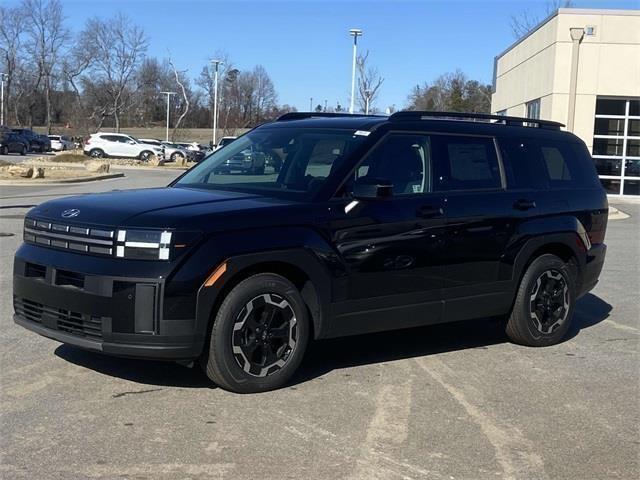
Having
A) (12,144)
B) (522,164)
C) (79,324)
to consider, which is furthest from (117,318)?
(12,144)

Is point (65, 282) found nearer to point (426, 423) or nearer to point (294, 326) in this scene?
point (294, 326)

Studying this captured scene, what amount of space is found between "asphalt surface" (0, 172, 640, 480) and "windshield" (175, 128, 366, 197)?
A: 4.75ft

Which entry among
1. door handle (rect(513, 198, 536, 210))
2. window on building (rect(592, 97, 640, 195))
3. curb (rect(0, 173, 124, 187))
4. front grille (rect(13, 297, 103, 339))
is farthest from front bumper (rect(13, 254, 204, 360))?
window on building (rect(592, 97, 640, 195))

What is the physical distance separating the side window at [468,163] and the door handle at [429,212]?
21 cm

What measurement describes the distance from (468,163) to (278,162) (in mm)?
1579

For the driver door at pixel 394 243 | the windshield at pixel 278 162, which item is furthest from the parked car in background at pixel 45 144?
the driver door at pixel 394 243

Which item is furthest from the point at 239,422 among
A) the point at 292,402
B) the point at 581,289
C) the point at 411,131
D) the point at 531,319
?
the point at 581,289

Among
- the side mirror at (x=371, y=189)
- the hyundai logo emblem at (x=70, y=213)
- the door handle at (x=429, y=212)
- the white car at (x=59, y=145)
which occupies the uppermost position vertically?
the white car at (x=59, y=145)

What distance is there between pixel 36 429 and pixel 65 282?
99cm

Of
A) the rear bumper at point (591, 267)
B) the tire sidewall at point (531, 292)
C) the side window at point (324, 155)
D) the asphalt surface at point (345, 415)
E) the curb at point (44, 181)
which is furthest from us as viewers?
the curb at point (44, 181)

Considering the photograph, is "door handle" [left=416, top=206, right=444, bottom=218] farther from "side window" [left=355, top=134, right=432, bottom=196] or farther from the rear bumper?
the rear bumper

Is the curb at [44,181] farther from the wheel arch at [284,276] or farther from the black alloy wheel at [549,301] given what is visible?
the wheel arch at [284,276]

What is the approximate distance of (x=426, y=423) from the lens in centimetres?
480

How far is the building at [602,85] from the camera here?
1091 inches
